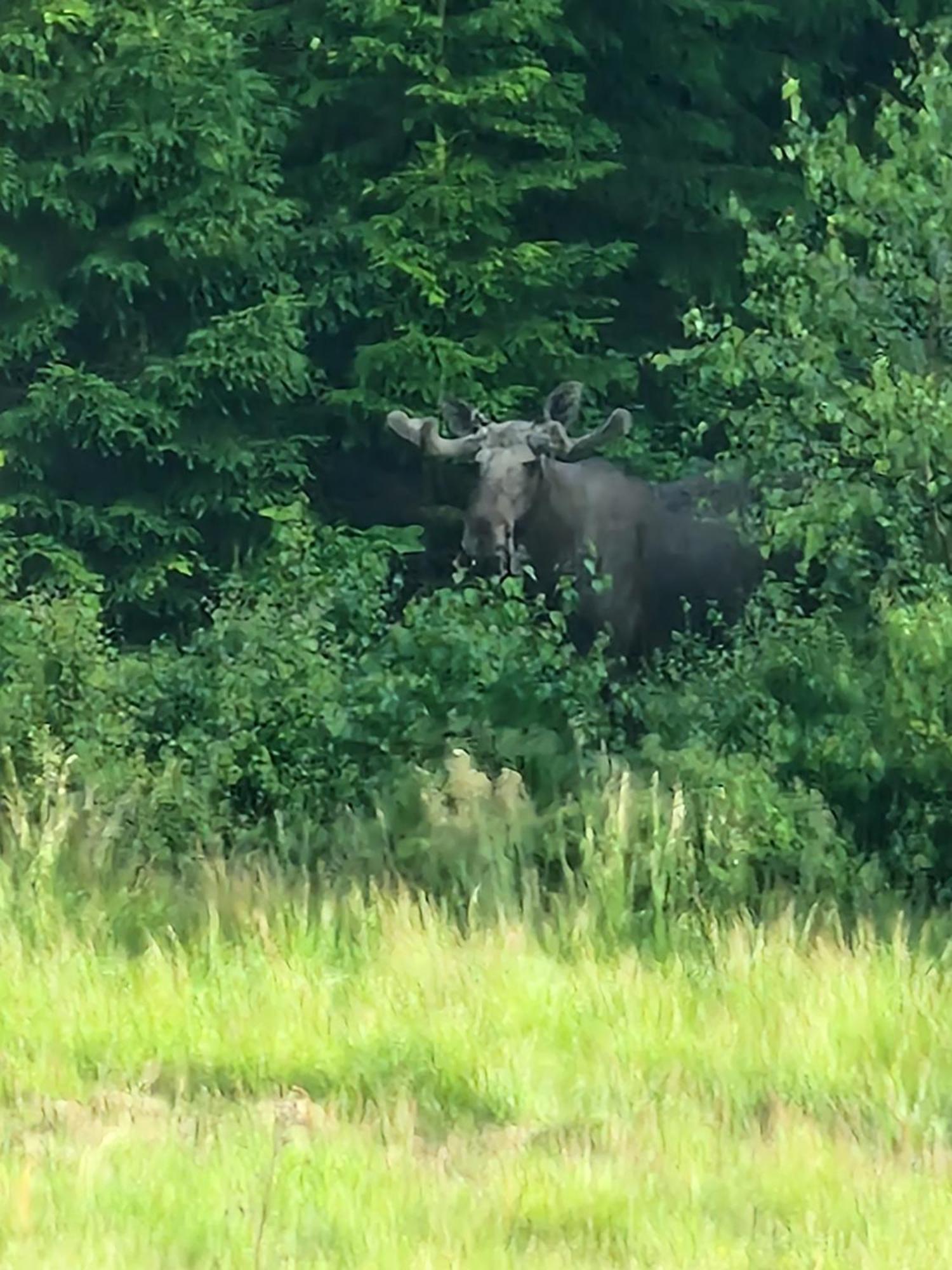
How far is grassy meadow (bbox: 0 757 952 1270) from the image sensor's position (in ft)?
14.4

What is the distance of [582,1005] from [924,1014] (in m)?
0.97

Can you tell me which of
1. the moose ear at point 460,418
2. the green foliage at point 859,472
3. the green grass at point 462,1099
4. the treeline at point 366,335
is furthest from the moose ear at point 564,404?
the green grass at point 462,1099

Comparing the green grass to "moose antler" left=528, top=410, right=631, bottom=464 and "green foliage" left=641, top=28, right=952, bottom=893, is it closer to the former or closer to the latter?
"green foliage" left=641, top=28, right=952, bottom=893

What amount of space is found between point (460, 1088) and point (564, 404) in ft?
25.3

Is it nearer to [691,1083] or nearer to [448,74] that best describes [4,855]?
[691,1083]

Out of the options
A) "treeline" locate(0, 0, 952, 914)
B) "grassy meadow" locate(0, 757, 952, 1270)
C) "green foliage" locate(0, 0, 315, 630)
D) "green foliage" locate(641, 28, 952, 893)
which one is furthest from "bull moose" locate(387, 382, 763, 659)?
"grassy meadow" locate(0, 757, 952, 1270)

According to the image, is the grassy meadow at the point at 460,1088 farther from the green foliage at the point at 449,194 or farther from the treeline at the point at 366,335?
the green foliage at the point at 449,194

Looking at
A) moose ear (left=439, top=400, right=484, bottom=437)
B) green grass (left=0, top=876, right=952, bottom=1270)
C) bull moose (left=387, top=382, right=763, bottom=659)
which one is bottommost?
green grass (left=0, top=876, right=952, bottom=1270)

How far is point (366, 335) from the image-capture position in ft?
51.6

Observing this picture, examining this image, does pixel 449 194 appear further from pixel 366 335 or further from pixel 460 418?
pixel 460 418

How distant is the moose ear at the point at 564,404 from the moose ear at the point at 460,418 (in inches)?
17.1

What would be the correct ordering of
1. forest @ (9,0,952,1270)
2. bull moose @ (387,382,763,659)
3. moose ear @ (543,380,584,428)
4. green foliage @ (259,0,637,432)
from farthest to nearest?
green foliage @ (259,0,637,432) → moose ear @ (543,380,584,428) → bull moose @ (387,382,763,659) → forest @ (9,0,952,1270)

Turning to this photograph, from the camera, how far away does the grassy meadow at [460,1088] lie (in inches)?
173

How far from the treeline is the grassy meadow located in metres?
2.10
